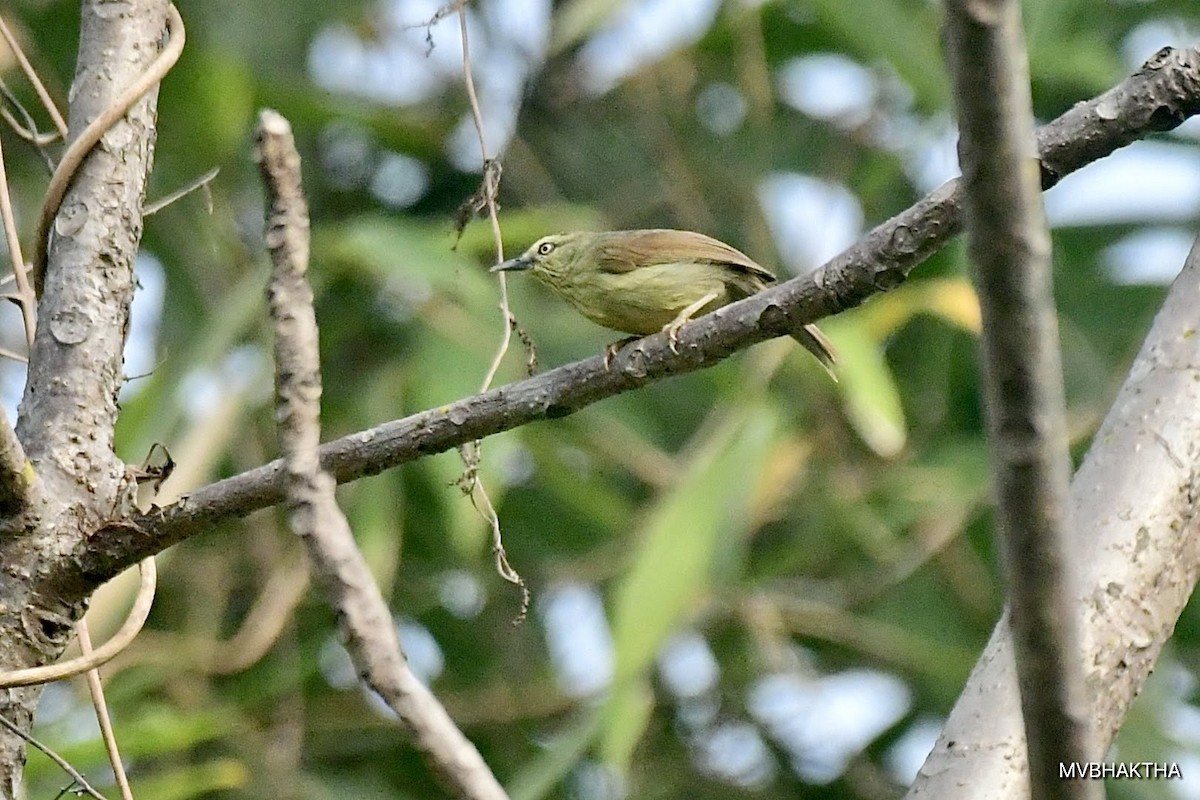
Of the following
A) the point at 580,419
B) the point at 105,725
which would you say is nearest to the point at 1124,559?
the point at 105,725

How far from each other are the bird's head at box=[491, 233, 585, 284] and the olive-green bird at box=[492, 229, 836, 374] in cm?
2

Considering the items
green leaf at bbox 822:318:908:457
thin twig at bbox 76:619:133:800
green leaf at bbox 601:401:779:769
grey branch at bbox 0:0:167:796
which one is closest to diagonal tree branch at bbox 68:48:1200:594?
grey branch at bbox 0:0:167:796

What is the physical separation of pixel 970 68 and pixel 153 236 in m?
6.57

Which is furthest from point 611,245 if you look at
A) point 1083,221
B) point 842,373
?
point 1083,221

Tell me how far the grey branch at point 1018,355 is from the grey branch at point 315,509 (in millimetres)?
460

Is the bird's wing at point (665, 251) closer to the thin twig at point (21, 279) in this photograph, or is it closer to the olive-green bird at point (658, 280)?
the olive-green bird at point (658, 280)

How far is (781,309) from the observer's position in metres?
2.30

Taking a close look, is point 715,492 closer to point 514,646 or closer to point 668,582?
point 668,582

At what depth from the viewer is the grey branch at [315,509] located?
51.1 inches

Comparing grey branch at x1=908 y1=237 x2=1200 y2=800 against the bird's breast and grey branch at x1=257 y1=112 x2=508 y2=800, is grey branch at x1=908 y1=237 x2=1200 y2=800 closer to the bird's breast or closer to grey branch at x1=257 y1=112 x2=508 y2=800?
grey branch at x1=257 y1=112 x2=508 y2=800

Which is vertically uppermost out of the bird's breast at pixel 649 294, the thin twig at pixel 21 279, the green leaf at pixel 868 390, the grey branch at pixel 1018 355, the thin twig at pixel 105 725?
the green leaf at pixel 868 390

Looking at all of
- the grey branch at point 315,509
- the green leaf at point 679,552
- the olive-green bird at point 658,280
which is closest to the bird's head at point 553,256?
the olive-green bird at point 658,280

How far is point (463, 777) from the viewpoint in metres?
1.28

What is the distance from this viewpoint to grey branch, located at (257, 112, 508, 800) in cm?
130
